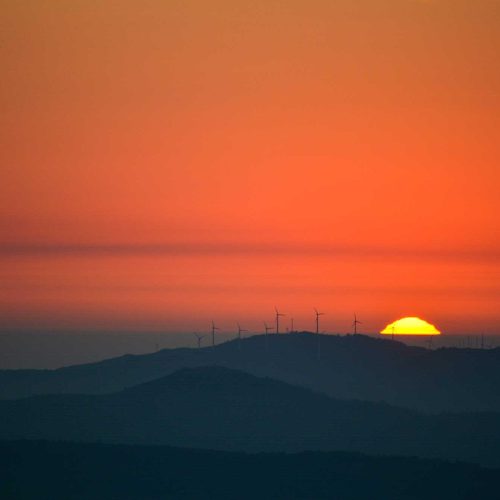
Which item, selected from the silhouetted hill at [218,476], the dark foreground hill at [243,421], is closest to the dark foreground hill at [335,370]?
the dark foreground hill at [243,421]

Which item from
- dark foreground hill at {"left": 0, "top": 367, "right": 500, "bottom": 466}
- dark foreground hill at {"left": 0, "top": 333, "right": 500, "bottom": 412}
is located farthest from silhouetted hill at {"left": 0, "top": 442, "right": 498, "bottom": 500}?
dark foreground hill at {"left": 0, "top": 333, "right": 500, "bottom": 412}

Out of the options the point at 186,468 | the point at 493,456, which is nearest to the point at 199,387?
the point at 493,456

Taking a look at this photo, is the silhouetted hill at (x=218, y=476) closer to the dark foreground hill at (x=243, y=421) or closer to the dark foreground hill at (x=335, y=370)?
the dark foreground hill at (x=243, y=421)

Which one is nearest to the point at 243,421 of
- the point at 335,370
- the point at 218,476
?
the point at 218,476

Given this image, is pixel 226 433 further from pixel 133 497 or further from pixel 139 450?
pixel 133 497

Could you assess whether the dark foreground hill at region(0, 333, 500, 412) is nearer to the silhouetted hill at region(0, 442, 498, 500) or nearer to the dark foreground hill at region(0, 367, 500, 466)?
the dark foreground hill at region(0, 367, 500, 466)
